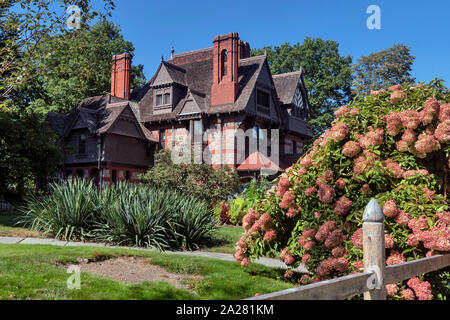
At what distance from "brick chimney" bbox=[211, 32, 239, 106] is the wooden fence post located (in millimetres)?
25662

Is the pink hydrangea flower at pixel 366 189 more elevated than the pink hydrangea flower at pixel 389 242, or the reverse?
the pink hydrangea flower at pixel 366 189

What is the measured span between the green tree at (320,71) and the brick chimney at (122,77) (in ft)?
54.6

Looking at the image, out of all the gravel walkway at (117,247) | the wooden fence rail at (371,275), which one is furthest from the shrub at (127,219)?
the wooden fence rail at (371,275)

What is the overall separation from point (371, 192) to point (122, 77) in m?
32.1

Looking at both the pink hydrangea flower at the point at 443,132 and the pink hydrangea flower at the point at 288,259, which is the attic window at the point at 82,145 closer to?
Answer: the pink hydrangea flower at the point at 288,259

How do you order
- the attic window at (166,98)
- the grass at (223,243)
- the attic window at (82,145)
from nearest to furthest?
1. the grass at (223,243)
2. the attic window at (166,98)
3. the attic window at (82,145)

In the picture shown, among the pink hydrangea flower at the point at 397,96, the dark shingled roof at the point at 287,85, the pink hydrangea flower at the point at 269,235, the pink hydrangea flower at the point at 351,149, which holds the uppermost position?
the dark shingled roof at the point at 287,85

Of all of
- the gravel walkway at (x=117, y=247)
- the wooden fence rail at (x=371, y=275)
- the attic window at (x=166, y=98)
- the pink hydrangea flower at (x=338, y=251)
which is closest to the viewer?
the wooden fence rail at (x=371, y=275)

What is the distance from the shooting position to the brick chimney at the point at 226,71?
29.2 meters

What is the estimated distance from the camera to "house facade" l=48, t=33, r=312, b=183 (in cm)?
2905

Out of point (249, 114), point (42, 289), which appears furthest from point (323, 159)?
point (249, 114)

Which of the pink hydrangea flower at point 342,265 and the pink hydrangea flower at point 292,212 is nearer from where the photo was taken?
the pink hydrangea flower at point 342,265

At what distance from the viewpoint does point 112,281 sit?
20.6 feet

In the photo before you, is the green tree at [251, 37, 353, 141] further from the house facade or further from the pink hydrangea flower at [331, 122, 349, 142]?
the pink hydrangea flower at [331, 122, 349, 142]
